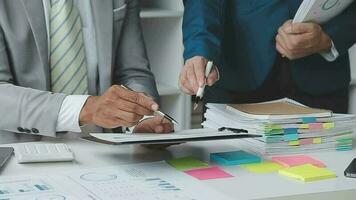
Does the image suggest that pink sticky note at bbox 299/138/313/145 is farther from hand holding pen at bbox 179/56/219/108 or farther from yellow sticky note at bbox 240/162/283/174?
hand holding pen at bbox 179/56/219/108

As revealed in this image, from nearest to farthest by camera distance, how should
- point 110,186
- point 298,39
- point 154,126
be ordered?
1. point 110,186
2. point 154,126
3. point 298,39

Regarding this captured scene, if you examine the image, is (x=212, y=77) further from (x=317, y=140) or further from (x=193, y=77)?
(x=317, y=140)

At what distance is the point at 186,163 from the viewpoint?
4.32ft

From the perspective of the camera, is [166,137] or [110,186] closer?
[110,186]

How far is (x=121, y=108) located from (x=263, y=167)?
33 cm

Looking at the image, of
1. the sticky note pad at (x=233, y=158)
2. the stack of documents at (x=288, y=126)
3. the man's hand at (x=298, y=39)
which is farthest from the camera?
the man's hand at (x=298, y=39)

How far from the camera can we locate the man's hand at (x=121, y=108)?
134cm

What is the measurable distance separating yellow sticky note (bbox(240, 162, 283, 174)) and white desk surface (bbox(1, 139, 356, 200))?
0.08 feet

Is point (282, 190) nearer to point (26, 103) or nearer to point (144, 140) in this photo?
point (144, 140)

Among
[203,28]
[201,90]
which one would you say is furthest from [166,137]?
[203,28]

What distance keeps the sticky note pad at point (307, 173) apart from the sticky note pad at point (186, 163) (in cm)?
17

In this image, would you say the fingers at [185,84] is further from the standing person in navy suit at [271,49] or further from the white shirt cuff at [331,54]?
the white shirt cuff at [331,54]

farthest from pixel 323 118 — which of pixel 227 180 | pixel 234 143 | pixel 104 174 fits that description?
pixel 104 174

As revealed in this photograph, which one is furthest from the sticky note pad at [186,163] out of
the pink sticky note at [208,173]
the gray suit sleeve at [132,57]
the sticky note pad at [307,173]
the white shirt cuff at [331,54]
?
the white shirt cuff at [331,54]
